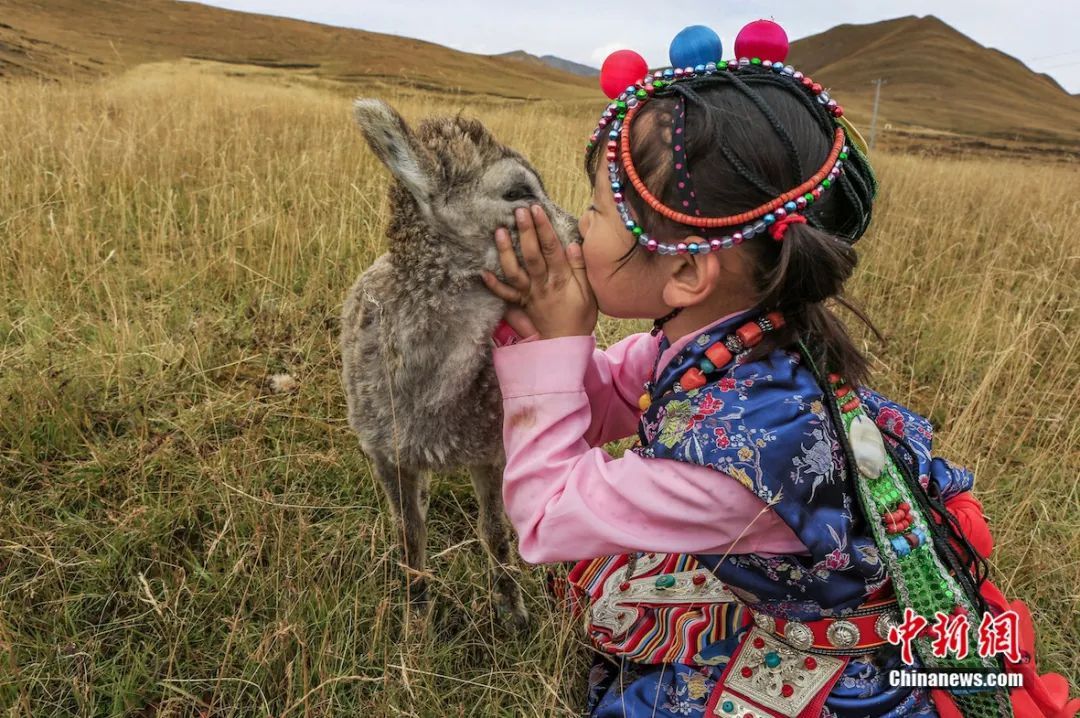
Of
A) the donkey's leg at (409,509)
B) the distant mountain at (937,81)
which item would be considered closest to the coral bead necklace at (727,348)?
the donkey's leg at (409,509)

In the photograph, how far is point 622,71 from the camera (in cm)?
176

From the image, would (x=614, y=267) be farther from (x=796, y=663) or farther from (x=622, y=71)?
(x=796, y=663)

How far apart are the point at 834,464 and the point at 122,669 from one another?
214 centimetres

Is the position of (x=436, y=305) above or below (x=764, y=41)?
below

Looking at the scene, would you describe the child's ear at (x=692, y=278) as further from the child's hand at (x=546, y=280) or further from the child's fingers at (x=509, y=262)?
the child's fingers at (x=509, y=262)

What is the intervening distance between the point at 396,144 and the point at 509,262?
1.43 ft

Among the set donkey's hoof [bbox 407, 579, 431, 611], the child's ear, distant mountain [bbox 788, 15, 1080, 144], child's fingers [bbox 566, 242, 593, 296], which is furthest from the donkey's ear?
distant mountain [bbox 788, 15, 1080, 144]

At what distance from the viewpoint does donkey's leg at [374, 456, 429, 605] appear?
86.2 inches

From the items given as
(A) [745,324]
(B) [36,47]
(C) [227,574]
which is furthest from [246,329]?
(B) [36,47]

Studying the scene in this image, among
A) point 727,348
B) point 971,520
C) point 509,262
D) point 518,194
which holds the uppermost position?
point 518,194

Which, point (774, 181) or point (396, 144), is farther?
point (396, 144)

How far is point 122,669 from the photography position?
76.4 inches

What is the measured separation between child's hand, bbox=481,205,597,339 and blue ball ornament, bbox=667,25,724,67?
547mm

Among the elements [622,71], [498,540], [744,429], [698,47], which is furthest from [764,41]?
[498,540]
